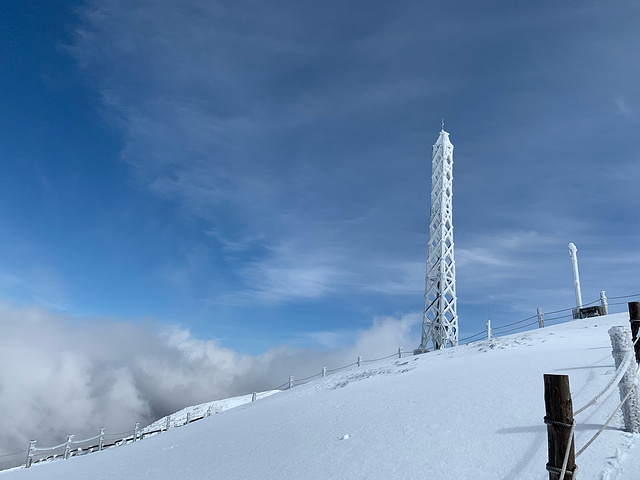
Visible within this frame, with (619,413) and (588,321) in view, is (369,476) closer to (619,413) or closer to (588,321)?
(619,413)

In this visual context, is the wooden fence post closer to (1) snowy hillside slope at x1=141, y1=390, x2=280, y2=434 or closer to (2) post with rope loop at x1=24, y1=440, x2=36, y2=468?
(2) post with rope loop at x1=24, y1=440, x2=36, y2=468

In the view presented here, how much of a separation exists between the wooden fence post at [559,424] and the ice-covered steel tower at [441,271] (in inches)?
900

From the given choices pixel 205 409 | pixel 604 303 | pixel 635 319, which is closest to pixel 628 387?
pixel 635 319

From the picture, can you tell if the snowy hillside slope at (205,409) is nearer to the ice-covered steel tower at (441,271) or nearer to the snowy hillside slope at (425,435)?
the ice-covered steel tower at (441,271)

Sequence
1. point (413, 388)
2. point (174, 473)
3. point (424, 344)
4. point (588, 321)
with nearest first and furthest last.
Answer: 1. point (174, 473)
2. point (413, 388)
3. point (588, 321)
4. point (424, 344)

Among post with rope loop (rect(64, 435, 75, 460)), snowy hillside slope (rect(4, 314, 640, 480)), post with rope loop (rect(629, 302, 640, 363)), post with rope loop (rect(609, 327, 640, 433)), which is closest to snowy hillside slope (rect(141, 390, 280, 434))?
post with rope loop (rect(64, 435, 75, 460))

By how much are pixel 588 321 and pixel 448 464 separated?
57.8 ft

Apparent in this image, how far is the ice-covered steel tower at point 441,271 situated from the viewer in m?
26.7

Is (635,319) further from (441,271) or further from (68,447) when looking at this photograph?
(68,447)

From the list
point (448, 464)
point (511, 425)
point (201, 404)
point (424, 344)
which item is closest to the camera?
point (448, 464)

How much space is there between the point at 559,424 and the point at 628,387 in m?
2.80

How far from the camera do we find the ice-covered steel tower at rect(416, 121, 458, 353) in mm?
26734

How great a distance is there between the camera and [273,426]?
38.7 feet

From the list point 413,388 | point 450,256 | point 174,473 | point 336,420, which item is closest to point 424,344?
point 450,256
